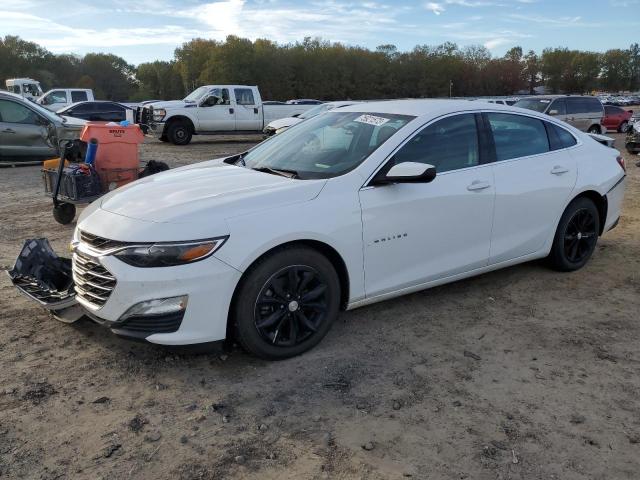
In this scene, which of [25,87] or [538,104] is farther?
[25,87]

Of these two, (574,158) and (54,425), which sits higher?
(574,158)

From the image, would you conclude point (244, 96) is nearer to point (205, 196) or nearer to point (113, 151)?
point (113, 151)

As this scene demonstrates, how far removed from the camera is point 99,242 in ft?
11.2

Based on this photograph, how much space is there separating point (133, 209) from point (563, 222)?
371 cm

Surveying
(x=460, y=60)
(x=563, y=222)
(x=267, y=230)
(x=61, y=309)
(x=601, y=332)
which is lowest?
(x=601, y=332)

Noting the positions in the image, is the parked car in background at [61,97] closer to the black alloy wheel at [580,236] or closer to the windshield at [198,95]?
the windshield at [198,95]

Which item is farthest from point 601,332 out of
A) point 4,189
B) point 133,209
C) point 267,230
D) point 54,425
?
point 4,189

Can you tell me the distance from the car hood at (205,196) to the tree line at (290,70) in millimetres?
83327

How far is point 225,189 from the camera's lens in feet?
12.1

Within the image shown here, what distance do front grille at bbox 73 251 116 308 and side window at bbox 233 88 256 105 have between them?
18.6 m

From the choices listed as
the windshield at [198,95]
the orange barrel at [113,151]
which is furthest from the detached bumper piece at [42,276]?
the windshield at [198,95]

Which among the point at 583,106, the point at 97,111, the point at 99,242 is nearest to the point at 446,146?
the point at 99,242

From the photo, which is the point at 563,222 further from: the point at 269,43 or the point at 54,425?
the point at 269,43

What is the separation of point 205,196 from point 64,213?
14.3 feet
